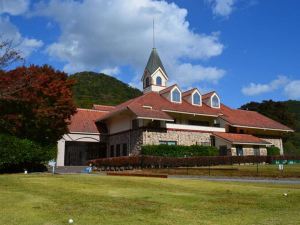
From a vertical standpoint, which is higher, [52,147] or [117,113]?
[117,113]

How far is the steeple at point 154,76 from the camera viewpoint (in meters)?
50.3

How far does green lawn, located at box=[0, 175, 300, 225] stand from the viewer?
9383 millimetres

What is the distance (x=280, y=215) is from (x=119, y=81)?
Answer: 279ft

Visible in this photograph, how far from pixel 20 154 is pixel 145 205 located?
67.9 feet

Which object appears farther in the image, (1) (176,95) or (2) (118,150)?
(1) (176,95)

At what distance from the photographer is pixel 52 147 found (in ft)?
107

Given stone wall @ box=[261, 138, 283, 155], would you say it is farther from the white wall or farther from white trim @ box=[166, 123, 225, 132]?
the white wall

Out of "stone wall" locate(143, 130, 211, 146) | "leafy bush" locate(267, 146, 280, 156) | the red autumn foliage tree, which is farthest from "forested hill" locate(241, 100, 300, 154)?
the red autumn foliage tree

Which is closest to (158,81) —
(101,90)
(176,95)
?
(176,95)

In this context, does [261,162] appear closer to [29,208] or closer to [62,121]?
[62,121]

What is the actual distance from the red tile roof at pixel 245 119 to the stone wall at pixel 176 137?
14.2ft

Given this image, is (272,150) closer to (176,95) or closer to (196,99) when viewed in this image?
(196,99)

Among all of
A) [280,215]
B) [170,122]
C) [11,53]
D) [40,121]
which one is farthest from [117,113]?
[280,215]

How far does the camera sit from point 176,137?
41.4 metres
